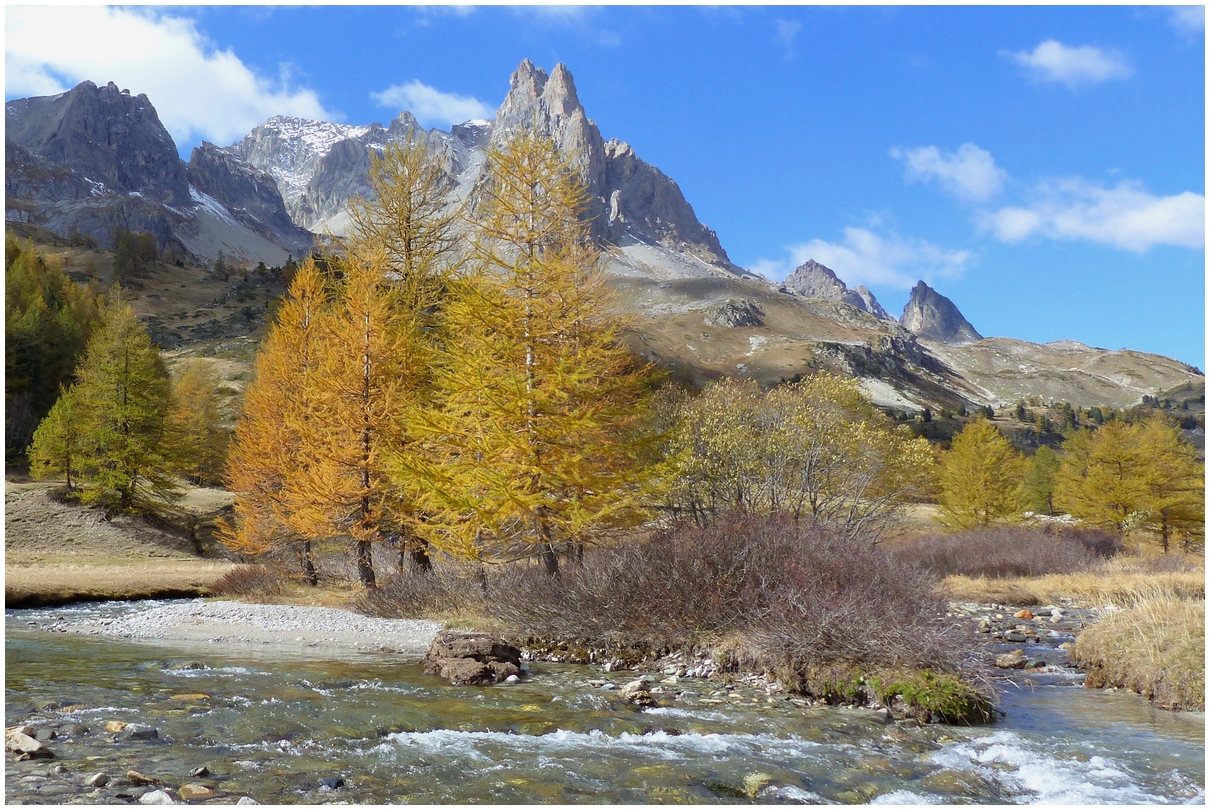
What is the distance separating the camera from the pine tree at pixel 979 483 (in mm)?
38500

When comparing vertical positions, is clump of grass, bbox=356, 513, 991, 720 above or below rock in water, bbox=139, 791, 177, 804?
above

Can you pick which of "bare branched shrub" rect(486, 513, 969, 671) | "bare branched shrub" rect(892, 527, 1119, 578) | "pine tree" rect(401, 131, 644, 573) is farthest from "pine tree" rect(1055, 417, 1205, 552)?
"pine tree" rect(401, 131, 644, 573)

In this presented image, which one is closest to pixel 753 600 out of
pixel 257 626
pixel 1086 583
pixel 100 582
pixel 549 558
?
pixel 549 558

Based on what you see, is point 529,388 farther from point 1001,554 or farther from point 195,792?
point 1001,554

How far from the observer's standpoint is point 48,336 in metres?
51.3

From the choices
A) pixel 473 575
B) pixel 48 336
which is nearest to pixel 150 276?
pixel 48 336

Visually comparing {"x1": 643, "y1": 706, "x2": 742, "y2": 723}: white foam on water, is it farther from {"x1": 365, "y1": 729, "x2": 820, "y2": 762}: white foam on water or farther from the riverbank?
the riverbank

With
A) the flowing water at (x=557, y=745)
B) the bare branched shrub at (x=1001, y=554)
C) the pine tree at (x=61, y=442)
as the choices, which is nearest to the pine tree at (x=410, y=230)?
the flowing water at (x=557, y=745)

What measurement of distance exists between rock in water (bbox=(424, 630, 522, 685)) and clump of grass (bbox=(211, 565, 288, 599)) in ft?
39.2

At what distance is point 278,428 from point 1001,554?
28.1 m

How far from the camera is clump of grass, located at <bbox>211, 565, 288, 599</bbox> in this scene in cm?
2109

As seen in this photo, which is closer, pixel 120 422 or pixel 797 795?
pixel 797 795

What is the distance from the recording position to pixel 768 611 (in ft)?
36.4

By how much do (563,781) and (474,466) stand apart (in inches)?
350
